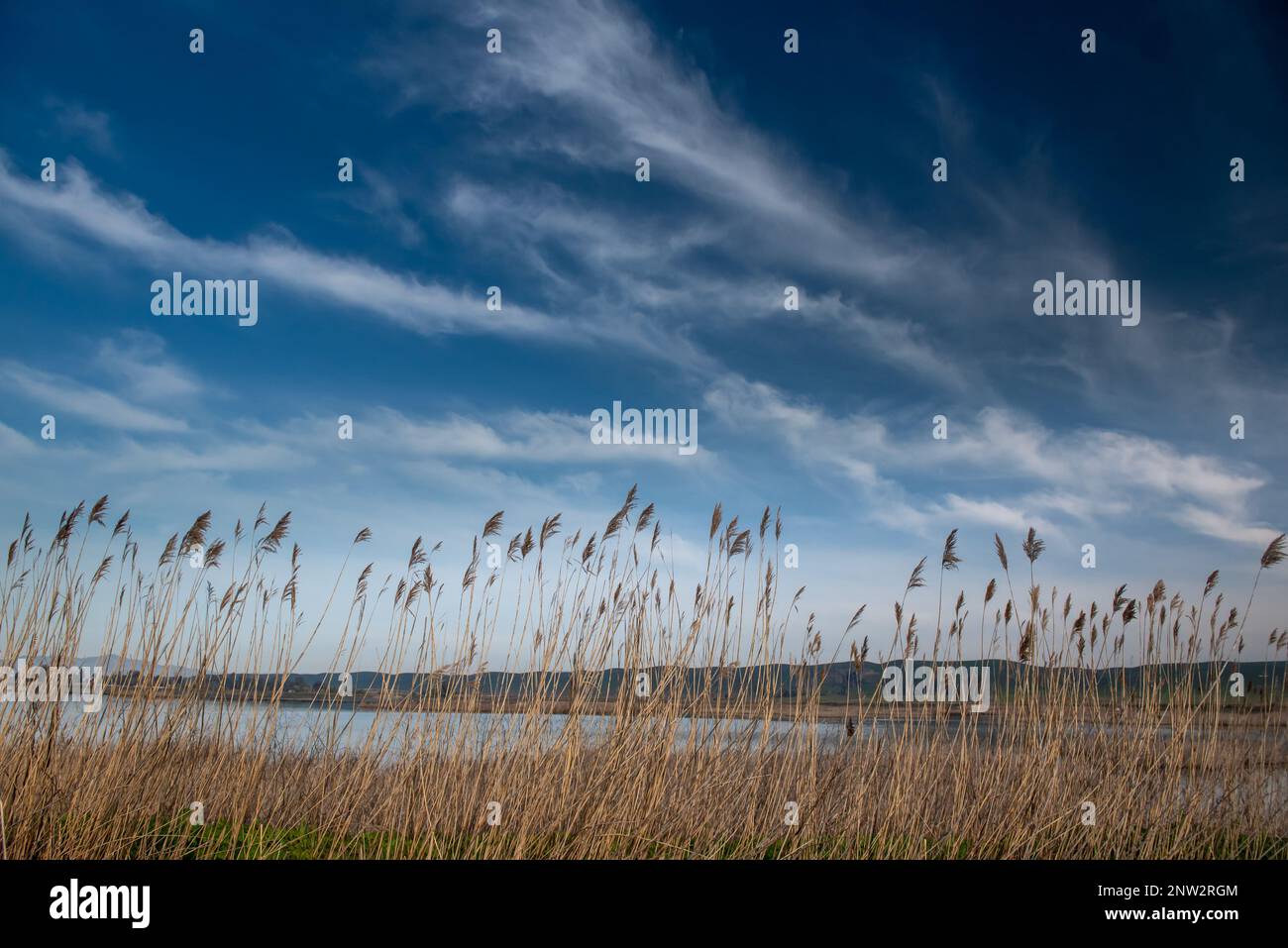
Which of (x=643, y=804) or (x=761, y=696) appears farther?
(x=761, y=696)

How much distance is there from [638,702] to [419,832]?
138 cm

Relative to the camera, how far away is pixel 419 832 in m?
4.52
